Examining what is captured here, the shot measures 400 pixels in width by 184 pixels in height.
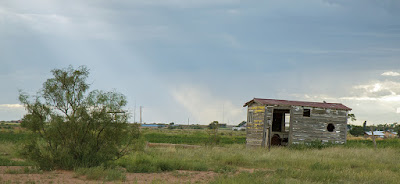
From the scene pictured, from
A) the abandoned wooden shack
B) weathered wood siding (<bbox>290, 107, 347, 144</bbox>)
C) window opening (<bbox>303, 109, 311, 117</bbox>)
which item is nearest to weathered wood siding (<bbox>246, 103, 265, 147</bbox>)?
the abandoned wooden shack

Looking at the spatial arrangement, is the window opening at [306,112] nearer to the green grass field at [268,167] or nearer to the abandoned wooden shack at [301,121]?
the abandoned wooden shack at [301,121]

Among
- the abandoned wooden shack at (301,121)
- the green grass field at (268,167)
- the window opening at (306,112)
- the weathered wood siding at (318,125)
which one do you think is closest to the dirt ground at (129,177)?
the green grass field at (268,167)

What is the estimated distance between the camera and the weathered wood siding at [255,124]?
26798 mm

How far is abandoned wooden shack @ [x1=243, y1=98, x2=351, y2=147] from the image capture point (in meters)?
26.5

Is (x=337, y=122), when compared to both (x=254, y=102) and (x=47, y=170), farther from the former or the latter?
(x=47, y=170)

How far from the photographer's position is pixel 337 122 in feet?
91.6

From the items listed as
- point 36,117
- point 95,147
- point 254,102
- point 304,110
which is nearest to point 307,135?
point 304,110

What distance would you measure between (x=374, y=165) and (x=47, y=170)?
573 inches

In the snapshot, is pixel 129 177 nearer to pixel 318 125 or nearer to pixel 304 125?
pixel 304 125

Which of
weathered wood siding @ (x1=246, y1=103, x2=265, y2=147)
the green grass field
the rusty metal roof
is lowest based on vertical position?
the green grass field

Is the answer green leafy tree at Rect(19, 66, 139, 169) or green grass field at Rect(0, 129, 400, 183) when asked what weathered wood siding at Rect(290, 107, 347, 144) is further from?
green leafy tree at Rect(19, 66, 139, 169)

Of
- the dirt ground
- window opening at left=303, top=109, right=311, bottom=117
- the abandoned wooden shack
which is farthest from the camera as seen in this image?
window opening at left=303, top=109, right=311, bottom=117

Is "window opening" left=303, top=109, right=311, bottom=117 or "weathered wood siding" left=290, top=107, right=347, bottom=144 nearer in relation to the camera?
"weathered wood siding" left=290, top=107, right=347, bottom=144

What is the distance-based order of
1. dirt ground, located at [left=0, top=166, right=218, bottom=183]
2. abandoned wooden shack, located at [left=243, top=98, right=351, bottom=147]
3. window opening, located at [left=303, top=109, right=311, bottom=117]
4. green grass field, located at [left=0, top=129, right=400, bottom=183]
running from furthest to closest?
window opening, located at [left=303, top=109, right=311, bottom=117] → abandoned wooden shack, located at [left=243, top=98, right=351, bottom=147] → green grass field, located at [left=0, top=129, right=400, bottom=183] → dirt ground, located at [left=0, top=166, right=218, bottom=183]
